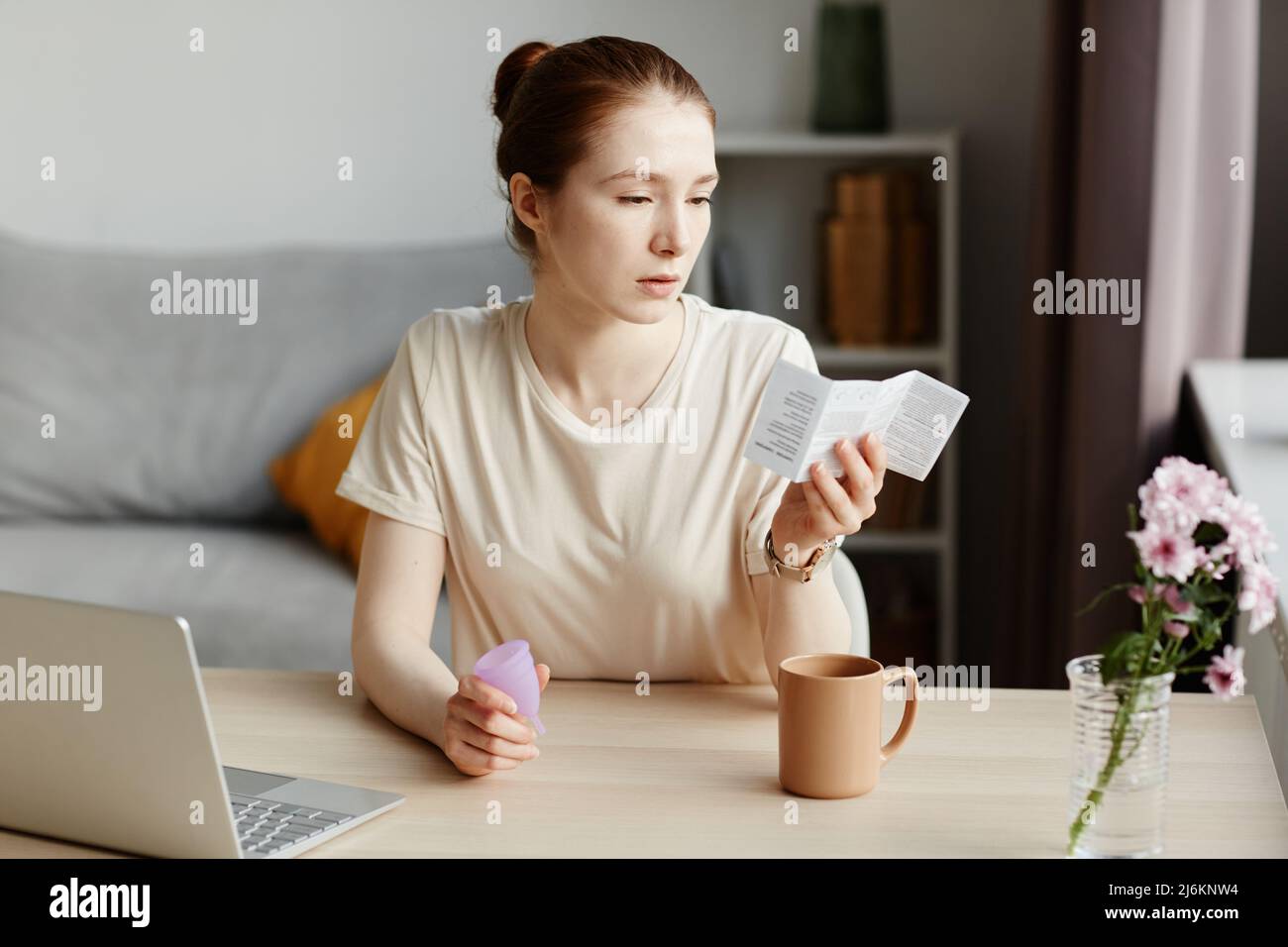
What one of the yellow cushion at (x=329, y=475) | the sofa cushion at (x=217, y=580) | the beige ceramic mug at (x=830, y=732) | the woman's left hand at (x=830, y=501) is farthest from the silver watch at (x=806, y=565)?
the yellow cushion at (x=329, y=475)

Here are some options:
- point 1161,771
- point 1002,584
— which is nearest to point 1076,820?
point 1161,771

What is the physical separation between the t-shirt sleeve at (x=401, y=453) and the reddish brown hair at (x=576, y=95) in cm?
23

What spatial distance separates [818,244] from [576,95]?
1.78 metres

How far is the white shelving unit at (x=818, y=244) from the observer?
9.77 ft

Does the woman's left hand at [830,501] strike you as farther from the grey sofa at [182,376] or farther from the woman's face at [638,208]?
the grey sofa at [182,376]

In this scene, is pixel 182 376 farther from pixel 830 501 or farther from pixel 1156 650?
pixel 1156 650

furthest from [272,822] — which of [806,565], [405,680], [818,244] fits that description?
[818,244]

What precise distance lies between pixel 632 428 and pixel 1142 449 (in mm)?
1035

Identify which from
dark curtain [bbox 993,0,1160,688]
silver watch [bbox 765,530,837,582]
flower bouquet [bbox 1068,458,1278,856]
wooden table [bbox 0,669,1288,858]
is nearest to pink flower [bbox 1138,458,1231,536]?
flower bouquet [bbox 1068,458,1278,856]

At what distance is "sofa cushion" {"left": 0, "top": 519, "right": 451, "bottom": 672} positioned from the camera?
258cm

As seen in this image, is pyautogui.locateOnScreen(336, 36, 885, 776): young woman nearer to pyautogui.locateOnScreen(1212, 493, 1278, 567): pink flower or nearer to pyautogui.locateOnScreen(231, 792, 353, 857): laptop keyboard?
pyautogui.locateOnScreen(231, 792, 353, 857): laptop keyboard
